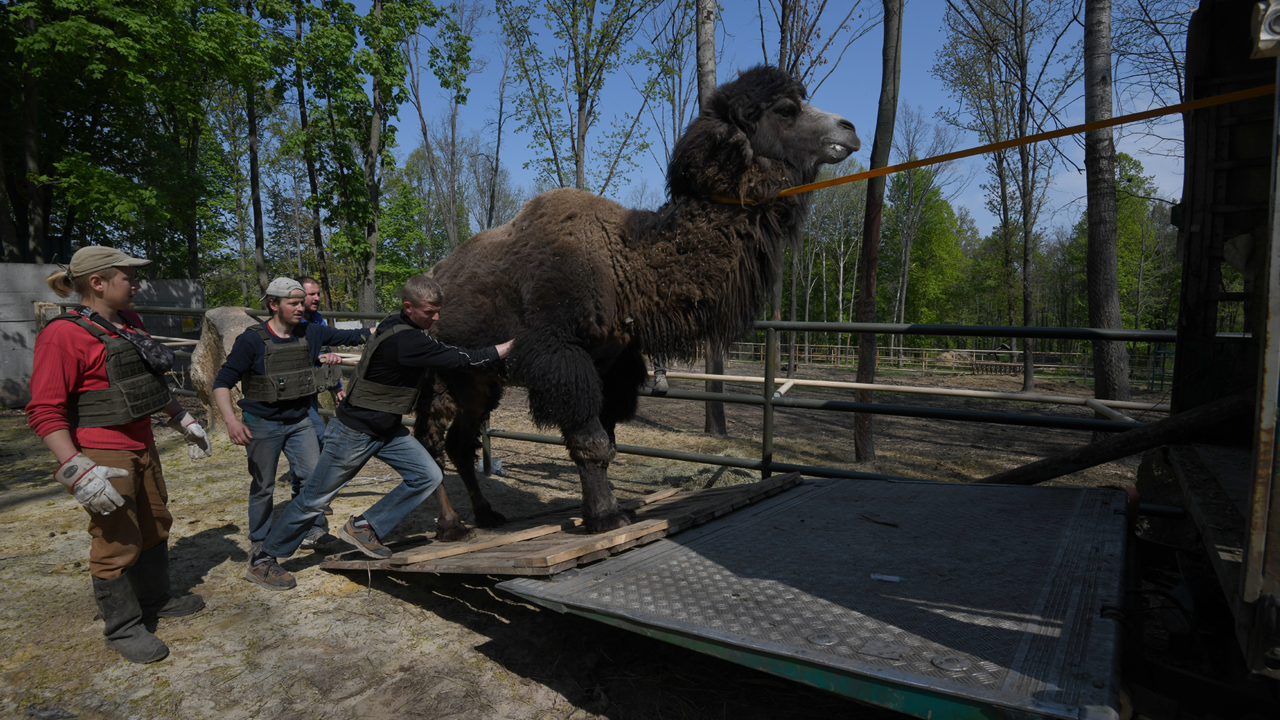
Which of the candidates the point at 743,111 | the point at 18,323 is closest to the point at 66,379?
the point at 743,111

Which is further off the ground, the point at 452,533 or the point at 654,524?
the point at 654,524

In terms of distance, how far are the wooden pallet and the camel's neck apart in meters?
0.95

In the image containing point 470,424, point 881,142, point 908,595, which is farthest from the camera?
point 881,142

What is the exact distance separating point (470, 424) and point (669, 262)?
1.91 m

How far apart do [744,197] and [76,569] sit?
15.7 ft

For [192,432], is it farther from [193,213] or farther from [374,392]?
[193,213]

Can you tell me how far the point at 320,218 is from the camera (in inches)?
728

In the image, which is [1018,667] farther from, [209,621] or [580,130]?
[580,130]

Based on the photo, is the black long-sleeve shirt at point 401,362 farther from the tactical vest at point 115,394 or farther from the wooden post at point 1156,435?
the wooden post at point 1156,435

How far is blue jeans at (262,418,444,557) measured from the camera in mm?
3584

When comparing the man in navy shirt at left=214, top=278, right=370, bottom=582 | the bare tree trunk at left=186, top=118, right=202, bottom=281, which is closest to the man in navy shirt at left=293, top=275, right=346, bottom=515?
the man in navy shirt at left=214, top=278, right=370, bottom=582

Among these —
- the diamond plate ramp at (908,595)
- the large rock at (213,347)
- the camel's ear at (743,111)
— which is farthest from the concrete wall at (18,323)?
the diamond plate ramp at (908,595)

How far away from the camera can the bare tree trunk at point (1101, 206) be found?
6152mm

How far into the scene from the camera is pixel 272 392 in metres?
4.02
